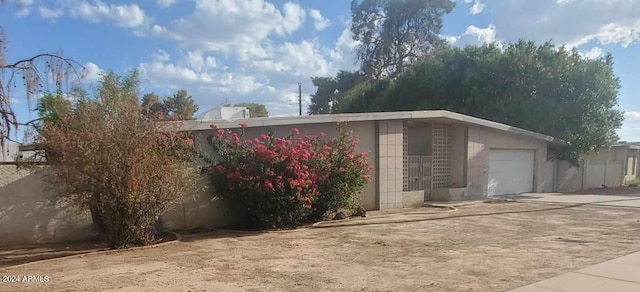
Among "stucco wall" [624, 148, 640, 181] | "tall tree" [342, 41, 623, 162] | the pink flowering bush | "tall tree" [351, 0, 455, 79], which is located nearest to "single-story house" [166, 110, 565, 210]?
the pink flowering bush

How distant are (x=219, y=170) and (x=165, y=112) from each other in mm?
2186

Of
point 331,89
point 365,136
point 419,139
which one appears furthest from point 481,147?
point 331,89

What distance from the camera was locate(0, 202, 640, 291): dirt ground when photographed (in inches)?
257

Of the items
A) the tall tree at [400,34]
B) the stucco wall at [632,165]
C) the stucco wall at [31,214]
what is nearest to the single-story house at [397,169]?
the stucco wall at [31,214]

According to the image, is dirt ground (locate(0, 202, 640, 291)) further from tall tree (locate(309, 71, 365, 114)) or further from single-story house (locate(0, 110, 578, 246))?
tall tree (locate(309, 71, 365, 114))

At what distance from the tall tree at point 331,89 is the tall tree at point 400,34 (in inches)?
66.6

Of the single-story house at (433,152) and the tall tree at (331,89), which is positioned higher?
the tall tree at (331,89)

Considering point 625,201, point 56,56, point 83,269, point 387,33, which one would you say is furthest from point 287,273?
point 387,33

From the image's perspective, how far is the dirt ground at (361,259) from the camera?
6.52 m

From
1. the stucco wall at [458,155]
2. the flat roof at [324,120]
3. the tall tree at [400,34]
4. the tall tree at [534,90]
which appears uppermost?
the tall tree at [400,34]

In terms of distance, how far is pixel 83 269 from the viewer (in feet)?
24.2

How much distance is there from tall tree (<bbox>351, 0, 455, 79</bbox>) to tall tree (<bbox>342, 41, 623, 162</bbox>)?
11209 mm

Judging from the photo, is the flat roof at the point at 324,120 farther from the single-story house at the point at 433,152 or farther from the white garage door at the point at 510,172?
the white garage door at the point at 510,172

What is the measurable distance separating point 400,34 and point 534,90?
1749cm
